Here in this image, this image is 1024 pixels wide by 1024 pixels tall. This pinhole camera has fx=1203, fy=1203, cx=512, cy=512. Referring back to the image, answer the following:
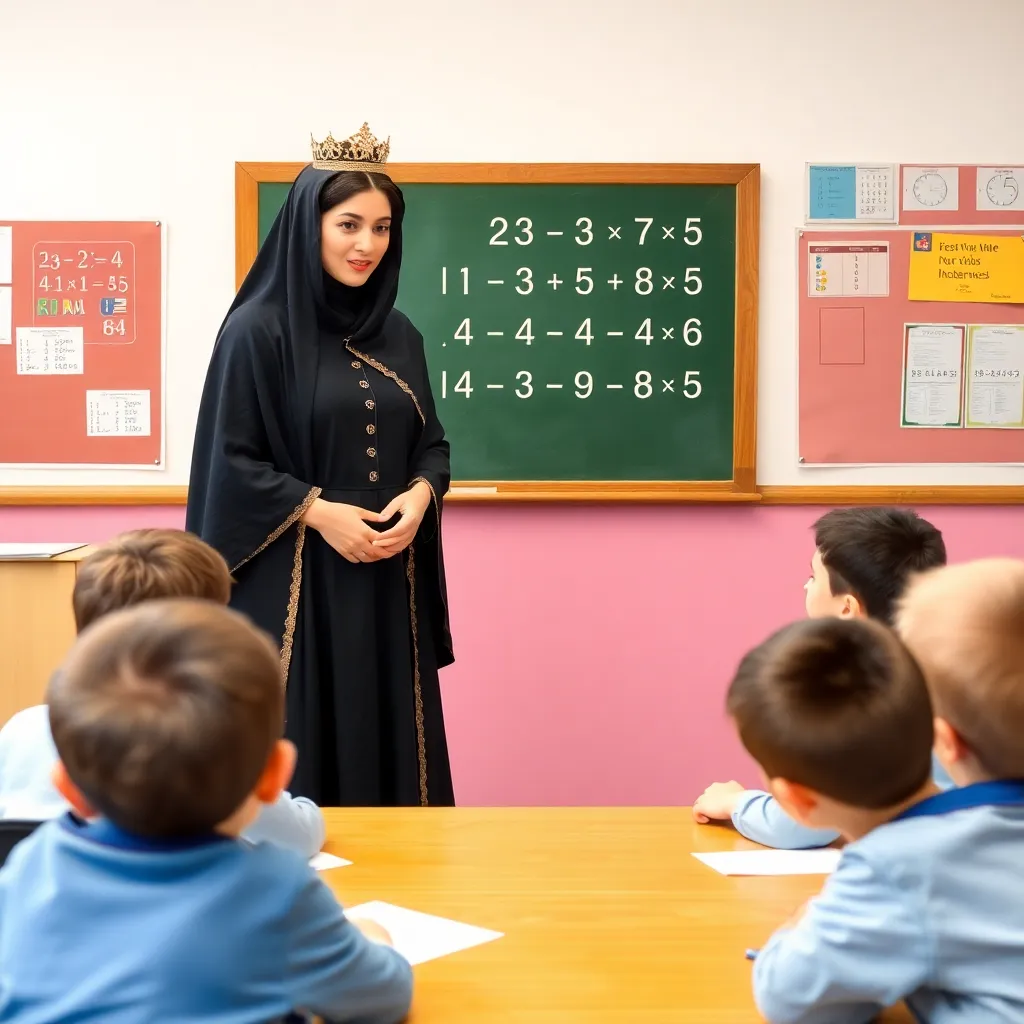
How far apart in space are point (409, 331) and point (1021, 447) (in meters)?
2.00

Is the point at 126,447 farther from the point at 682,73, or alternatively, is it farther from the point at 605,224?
the point at 682,73

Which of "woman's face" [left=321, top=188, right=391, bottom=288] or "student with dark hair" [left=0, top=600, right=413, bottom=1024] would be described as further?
"woman's face" [left=321, top=188, right=391, bottom=288]

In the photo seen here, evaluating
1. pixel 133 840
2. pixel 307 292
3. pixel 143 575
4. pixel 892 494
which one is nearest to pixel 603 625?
pixel 892 494

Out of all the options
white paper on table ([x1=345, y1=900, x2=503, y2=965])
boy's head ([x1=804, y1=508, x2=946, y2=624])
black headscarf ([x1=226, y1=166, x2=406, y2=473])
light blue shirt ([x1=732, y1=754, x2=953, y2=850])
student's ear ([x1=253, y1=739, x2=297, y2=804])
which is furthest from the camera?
black headscarf ([x1=226, y1=166, x2=406, y2=473])

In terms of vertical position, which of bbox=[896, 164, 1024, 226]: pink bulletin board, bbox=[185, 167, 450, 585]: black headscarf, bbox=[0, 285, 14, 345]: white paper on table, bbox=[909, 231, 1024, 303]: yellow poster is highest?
bbox=[896, 164, 1024, 226]: pink bulletin board

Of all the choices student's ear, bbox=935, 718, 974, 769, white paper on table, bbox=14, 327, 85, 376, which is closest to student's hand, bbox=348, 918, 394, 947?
student's ear, bbox=935, 718, 974, 769

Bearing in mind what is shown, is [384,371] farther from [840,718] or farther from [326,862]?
[840,718]

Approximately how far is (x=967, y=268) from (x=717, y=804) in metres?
2.52

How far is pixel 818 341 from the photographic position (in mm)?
3574

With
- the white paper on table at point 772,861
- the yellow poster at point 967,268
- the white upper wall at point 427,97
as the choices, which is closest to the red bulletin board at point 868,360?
the yellow poster at point 967,268

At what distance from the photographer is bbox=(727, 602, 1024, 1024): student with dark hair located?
0.97 metres

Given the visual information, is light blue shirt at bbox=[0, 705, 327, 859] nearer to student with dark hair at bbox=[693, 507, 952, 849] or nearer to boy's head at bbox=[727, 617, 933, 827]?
boy's head at bbox=[727, 617, 933, 827]

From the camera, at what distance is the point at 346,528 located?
2.32 metres

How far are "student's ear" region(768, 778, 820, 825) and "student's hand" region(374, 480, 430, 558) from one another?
52.8 inches
